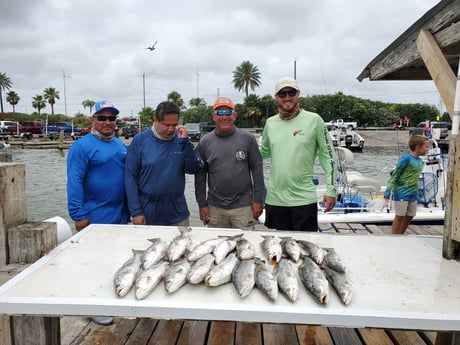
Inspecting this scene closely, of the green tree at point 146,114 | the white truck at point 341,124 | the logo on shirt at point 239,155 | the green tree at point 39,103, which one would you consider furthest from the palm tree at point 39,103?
the logo on shirt at point 239,155

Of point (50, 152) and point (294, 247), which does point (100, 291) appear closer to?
point (294, 247)

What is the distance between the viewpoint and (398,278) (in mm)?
1847

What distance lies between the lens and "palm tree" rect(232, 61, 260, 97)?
81188 mm

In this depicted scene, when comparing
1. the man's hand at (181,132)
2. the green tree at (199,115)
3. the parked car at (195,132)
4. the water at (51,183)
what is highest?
the green tree at (199,115)

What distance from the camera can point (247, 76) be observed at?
268ft

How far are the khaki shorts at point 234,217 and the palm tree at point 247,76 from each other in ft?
261

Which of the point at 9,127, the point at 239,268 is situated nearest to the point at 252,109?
the point at 9,127

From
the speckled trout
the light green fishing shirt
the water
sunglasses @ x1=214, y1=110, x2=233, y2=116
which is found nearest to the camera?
the speckled trout

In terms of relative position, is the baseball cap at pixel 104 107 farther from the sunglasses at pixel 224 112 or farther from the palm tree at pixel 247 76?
the palm tree at pixel 247 76

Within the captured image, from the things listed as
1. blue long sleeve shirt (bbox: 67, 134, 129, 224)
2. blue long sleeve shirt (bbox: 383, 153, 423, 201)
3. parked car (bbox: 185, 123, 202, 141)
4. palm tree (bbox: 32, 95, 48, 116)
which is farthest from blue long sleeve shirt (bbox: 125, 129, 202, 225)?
palm tree (bbox: 32, 95, 48, 116)

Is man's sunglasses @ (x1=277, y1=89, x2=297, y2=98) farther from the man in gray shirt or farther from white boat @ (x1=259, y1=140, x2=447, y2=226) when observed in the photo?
white boat @ (x1=259, y1=140, x2=447, y2=226)

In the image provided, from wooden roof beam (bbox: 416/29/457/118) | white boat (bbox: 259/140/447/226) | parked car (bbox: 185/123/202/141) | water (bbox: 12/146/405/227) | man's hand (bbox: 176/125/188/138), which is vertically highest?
parked car (bbox: 185/123/202/141)

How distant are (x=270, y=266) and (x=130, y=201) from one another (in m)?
1.73

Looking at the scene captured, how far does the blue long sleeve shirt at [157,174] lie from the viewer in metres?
3.29
